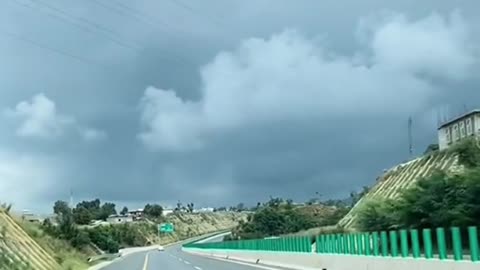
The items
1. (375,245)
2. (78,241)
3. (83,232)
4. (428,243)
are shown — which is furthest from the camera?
(83,232)

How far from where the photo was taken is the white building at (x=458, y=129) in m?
111

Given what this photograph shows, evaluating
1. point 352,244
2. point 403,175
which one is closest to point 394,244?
point 352,244

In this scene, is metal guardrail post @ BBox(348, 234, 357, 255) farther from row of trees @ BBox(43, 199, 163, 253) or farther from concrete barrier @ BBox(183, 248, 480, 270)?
row of trees @ BBox(43, 199, 163, 253)

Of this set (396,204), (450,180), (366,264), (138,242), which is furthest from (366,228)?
(138,242)

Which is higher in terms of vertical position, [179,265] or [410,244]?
[179,265]

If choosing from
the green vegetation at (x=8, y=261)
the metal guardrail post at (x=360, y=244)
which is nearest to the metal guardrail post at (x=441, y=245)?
the metal guardrail post at (x=360, y=244)

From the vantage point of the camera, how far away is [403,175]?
118 metres

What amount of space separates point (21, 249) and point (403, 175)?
81117 mm

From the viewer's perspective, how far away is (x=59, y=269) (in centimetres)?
5216

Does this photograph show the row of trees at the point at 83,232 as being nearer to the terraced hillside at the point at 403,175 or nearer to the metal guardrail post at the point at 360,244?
the terraced hillside at the point at 403,175

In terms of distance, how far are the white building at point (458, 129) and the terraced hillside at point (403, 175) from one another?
4258 mm

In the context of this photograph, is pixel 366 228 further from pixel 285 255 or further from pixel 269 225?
pixel 269 225

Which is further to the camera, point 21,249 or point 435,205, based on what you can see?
point 435,205

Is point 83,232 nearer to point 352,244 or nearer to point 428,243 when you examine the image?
point 352,244
